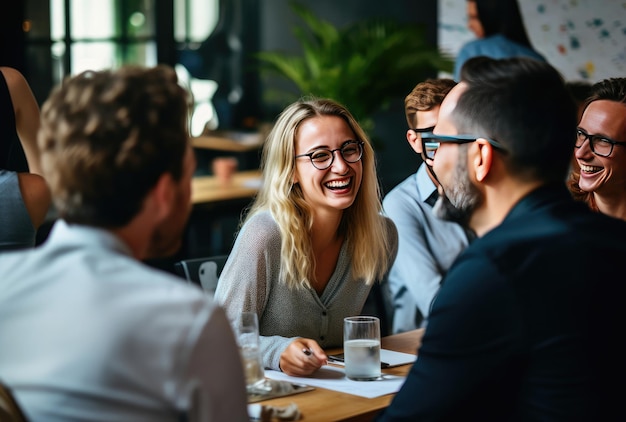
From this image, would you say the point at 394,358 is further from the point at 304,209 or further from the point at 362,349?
the point at 304,209

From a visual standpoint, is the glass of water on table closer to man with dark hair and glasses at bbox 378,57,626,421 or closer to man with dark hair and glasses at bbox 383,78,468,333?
man with dark hair and glasses at bbox 378,57,626,421

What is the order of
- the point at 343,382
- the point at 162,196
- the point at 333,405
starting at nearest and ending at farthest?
the point at 162,196, the point at 333,405, the point at 343,382

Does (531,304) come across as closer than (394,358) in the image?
Yes

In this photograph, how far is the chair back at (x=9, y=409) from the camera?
1.45m

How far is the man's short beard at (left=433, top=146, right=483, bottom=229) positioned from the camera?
64.2 inches

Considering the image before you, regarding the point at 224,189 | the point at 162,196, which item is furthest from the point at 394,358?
the point at 224,189

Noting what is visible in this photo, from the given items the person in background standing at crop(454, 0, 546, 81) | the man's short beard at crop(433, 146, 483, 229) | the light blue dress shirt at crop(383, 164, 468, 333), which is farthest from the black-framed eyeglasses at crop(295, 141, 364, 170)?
the person in background standing at crop(454, 0, 546, 81)

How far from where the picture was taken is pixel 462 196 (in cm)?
165

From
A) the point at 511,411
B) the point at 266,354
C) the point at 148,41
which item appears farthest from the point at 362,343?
the point at 148,41

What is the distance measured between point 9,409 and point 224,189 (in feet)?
13.6

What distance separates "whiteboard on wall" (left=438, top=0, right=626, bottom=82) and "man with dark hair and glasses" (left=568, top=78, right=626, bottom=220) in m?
2.71

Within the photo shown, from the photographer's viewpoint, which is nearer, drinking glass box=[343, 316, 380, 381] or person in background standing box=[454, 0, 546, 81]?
drinking glass box=[343, 316, 380, 381]

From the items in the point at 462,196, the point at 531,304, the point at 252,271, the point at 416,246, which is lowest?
the point at 416,246

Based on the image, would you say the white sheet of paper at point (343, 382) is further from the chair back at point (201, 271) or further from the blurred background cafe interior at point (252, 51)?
the blurred background cafe interior at point (252, 51)
